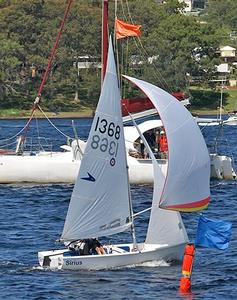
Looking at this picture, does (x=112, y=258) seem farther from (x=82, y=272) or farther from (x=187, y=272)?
(x=187, y=272)

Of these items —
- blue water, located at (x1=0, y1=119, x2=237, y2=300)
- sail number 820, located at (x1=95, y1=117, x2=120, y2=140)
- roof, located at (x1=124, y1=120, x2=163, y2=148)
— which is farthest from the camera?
roof, located at (x1=124, y1=120, x2=163, y2=148)

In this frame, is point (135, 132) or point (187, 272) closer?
point (187, 272)

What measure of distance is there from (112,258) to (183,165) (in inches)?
131

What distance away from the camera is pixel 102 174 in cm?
3694

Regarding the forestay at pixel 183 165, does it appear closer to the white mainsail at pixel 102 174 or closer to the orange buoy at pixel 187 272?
the white mainsail at pixel 102 174

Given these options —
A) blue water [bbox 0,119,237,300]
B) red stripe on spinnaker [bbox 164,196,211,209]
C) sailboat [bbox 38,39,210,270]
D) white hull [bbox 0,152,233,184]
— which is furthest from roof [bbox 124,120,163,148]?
red stripe on spinnaker [bbox 164,196,211,209]

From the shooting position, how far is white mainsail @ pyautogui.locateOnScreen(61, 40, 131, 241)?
1439 inches

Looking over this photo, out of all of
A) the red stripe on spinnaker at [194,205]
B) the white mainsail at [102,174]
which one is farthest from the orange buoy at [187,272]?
the white mainsail at [102,174]

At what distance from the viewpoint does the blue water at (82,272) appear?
34281mm

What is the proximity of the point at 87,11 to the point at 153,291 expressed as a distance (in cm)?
12032

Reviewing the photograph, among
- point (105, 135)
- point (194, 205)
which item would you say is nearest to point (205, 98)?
point (105, 135)

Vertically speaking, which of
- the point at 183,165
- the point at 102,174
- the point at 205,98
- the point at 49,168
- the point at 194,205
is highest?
the point at 183,165

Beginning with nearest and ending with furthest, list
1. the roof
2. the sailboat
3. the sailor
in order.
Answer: the sailboat < the sailor < the roof

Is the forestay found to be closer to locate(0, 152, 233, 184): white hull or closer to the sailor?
the sailor
